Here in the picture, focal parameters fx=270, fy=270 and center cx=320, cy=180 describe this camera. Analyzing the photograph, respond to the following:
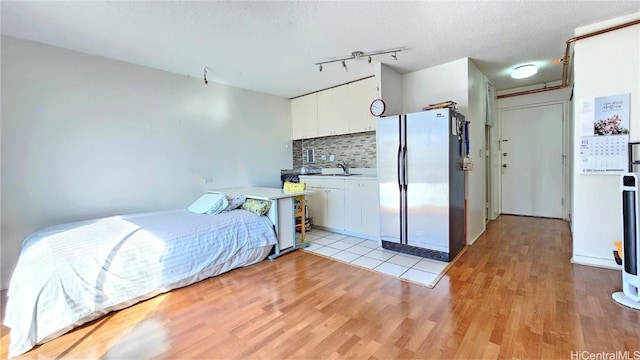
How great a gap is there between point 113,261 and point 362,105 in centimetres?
342

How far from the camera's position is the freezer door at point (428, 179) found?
2900 mm

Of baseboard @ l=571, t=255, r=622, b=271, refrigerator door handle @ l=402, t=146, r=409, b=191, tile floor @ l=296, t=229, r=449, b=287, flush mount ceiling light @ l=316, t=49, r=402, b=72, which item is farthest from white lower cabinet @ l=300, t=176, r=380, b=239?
baseboard @ l=571, t=255, r=622, b=271

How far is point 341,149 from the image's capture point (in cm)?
479

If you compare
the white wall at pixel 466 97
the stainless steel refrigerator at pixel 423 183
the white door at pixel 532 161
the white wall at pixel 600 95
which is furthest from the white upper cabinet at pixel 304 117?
the white door at pixel 532 161

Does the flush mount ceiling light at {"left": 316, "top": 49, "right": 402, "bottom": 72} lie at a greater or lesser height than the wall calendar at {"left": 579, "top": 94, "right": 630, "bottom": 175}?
greater

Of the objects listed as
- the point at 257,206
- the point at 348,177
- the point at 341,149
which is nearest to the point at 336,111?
the point at 341,149

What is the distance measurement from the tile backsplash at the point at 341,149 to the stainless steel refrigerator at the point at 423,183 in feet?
3.28

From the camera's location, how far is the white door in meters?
A: 4.67

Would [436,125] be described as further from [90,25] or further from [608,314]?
[90,25]

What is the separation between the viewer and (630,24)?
2.39 meters

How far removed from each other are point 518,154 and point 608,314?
382cm

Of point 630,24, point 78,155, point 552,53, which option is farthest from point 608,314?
point 78,155

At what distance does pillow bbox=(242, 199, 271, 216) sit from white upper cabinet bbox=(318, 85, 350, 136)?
1.82 m

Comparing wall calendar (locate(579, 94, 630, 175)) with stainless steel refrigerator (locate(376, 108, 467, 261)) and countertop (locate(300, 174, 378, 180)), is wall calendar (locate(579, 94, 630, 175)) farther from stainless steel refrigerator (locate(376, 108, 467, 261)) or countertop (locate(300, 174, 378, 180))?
countertop (locate(300, 174, 378, 180))
